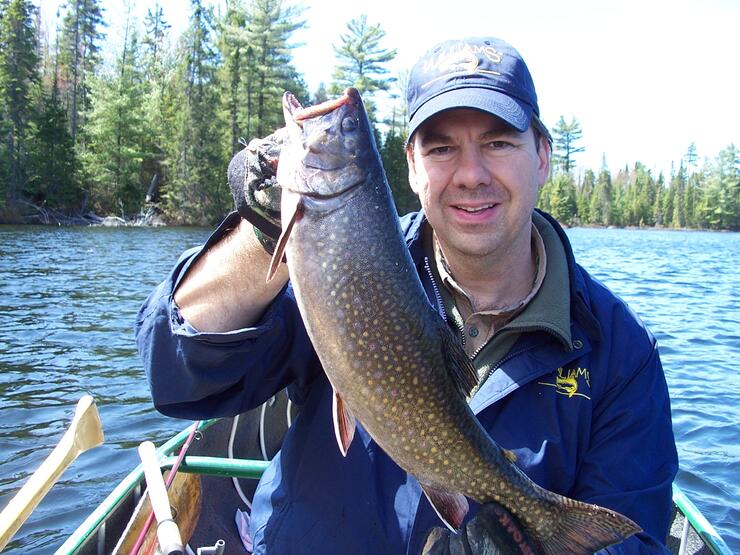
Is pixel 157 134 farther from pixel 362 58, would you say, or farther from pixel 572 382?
A: pixel 572 382

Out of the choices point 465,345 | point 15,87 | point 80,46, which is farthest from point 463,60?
point 80,46

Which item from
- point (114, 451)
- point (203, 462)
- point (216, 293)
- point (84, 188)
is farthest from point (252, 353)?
point (84, 188)

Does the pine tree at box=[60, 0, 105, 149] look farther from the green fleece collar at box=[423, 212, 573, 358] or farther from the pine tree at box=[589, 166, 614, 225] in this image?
the pine tree at box=[589, 166, 614, 225]

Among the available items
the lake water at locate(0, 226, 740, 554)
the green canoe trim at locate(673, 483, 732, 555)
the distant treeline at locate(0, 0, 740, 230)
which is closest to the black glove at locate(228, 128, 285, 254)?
the green canoe trim at locate(673, 483, 732, 555)

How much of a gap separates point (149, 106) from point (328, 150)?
4732cm

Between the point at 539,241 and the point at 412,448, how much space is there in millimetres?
1413

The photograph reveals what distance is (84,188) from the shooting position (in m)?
41.2

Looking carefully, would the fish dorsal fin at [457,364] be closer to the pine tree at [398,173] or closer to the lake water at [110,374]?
the lake water at [110,374]

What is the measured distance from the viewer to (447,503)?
228 cm

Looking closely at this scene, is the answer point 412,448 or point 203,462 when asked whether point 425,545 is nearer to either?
point 412,448

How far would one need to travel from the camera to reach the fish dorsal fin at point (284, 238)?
2090 mm

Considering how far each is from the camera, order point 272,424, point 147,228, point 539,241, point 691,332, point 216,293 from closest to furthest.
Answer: point 216,293, point 539,241, point 272,424, point 691,332, point 147,228

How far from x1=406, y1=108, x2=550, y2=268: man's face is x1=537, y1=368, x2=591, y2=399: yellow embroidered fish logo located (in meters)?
0.60

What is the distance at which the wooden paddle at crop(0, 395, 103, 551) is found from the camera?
2299mm
